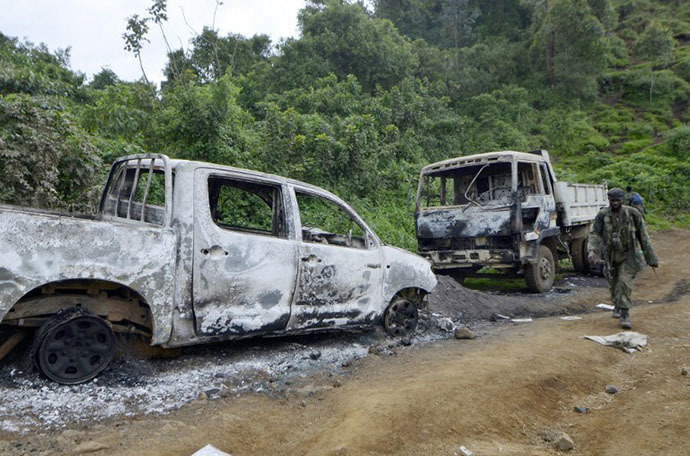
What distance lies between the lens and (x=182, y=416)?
3.31 m

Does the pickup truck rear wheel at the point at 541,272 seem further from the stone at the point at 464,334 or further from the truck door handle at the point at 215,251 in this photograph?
the truck door handle at the point at 215,251

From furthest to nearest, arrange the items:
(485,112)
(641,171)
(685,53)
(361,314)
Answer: (685,53)
(485,112)
(641,171)
(361,314)

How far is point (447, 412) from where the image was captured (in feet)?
11.1

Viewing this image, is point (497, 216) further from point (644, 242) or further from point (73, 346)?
point (73, 346)

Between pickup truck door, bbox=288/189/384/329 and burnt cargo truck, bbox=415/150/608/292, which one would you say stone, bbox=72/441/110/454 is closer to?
pickup truck door, bbox=288/189/384/329

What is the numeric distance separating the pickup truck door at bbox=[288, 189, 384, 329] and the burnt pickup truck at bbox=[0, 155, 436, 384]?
0.04ft

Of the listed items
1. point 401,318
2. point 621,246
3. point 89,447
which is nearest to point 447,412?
point 401,318

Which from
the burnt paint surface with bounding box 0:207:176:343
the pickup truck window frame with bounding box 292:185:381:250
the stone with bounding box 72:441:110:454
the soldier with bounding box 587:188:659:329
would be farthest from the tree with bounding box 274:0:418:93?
the stone with bounding box 72:441:110:454

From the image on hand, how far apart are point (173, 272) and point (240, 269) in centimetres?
56

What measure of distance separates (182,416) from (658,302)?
25.3 feet

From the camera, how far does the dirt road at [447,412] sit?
9.47 ft

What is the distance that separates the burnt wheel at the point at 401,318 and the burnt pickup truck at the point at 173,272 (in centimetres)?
12

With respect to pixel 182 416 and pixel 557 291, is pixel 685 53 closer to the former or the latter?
pixel 557 291

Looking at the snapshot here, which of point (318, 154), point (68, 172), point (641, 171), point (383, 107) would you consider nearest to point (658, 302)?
point (318, 154)
